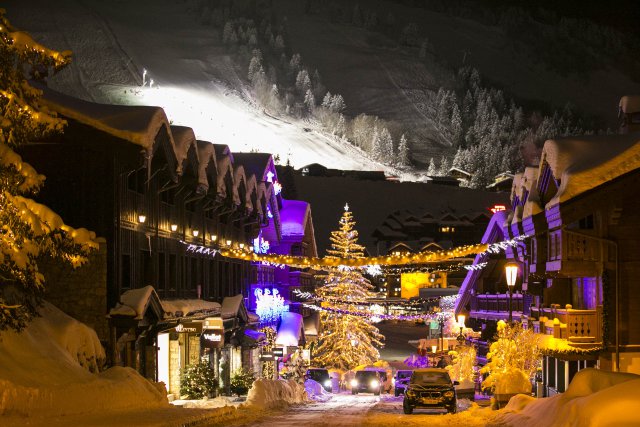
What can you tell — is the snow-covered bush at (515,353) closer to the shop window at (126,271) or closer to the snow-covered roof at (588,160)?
the snow-covered roof at (588,160)

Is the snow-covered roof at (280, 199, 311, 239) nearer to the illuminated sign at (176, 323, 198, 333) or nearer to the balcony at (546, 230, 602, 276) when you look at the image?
the illuminated sign at (176, 323, 198, 333)

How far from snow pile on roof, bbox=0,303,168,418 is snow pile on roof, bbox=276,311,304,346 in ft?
107

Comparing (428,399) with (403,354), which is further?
(403,354)

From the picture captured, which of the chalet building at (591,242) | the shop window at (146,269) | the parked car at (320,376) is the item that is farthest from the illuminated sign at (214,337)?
the parked car at (320,376)

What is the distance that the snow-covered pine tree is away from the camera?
1652 centimetres

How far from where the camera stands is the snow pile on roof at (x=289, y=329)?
2395 inches

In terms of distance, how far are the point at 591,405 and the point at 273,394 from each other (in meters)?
A: 21.1

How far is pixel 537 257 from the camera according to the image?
3666cm

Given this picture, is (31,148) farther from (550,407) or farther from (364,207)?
(364,207)

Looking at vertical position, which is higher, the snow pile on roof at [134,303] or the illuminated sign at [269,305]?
the snow pile on roof at [134,303]

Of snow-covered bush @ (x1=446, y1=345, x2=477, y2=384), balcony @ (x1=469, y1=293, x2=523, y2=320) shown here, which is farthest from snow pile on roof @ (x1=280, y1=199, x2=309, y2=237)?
snow-covered bush @ (x1=446, y1=345, x2=477, y2=384)

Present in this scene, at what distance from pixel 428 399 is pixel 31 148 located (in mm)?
15611

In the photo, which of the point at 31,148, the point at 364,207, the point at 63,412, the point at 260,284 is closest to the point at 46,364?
the point at 63,412

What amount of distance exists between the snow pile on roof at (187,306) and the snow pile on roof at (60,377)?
22.7ft
